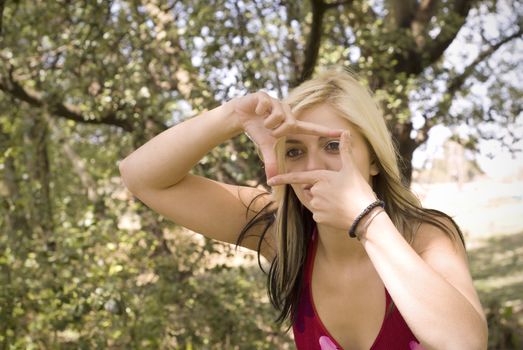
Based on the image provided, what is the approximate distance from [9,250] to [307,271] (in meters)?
2.41

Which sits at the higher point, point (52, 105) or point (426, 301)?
point (426, 301)

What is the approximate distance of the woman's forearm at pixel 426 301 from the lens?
1653mm

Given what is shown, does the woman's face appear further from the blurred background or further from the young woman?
the blurred background

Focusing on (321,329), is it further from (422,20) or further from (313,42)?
(422,20)

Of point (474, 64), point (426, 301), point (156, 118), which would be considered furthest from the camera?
point (474, 64)

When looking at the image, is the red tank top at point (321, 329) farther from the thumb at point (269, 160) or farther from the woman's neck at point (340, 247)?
the thumb at point (269, 160)

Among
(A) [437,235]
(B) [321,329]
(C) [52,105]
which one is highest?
(A) [437,235]

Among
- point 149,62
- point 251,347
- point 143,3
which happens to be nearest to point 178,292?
point 251,347

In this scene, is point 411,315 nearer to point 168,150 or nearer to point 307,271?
point 307,271

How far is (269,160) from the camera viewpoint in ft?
6.45

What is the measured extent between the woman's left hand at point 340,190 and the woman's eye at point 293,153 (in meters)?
0.23

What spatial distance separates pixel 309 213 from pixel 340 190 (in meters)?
0.64

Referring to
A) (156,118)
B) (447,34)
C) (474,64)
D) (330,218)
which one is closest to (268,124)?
(330,218)

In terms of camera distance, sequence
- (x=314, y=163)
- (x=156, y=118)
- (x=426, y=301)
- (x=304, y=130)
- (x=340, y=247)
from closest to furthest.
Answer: (x=426, y=301), (x=304, y=130), (x=314, y=163), (x=340, y=247), (x=156, y=118)
